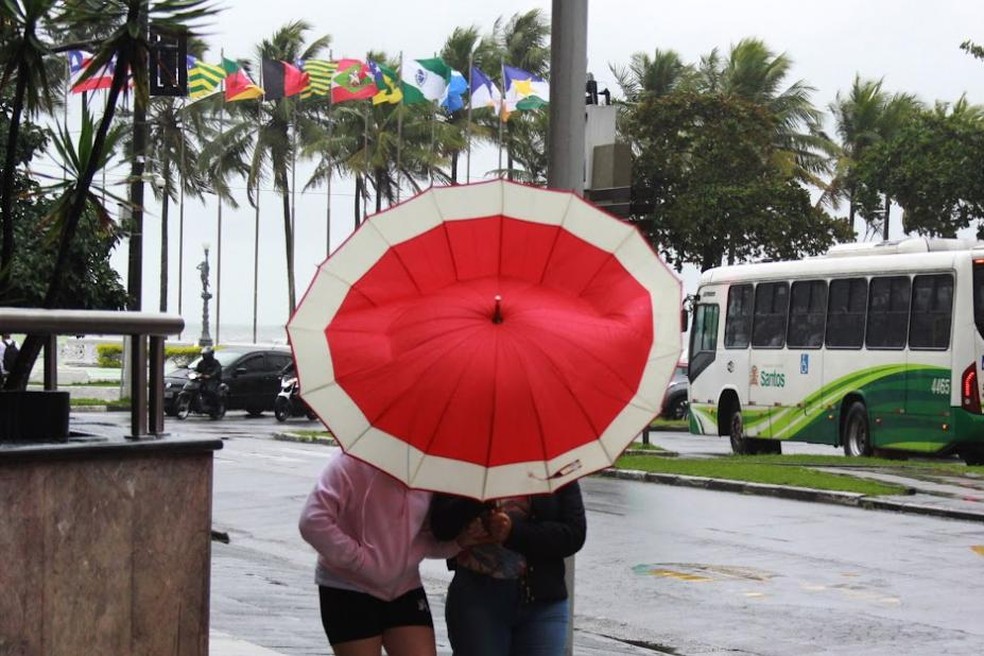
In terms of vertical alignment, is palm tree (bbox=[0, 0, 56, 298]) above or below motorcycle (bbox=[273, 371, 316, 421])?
above

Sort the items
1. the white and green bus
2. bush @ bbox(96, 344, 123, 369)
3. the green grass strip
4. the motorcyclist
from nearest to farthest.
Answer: the green grass strip < the white and green bus < the motorcyclist < bush @ bbox(96, 344, 123, 369)

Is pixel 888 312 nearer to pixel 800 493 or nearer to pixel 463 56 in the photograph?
pixel 800 493

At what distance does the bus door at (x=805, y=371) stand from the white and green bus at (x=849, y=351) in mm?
20

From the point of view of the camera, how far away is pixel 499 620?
4.97 m

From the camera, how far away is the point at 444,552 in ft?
16.6

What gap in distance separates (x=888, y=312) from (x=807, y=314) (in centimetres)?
212

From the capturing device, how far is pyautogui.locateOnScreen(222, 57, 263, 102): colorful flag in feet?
167

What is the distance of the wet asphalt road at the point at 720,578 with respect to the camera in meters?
10.3

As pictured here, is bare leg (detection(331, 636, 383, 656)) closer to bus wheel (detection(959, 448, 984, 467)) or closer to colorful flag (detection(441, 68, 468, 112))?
bus wheel (detection(959, 448, 984, 467))

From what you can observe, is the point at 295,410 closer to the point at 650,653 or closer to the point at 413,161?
the point at 413,161

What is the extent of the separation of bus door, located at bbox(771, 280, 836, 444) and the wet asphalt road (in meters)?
7.20

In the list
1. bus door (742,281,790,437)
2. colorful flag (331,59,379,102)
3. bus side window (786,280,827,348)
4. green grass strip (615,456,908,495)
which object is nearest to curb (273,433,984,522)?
green grass strip (615,456,908,495)

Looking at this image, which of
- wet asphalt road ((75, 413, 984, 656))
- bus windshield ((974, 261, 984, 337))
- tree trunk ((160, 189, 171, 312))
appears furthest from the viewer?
tree trunk ((160, 189, 171, 312))

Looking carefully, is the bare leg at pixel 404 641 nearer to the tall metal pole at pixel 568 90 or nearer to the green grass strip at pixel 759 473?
the tall metal pole at pixel 568 90
